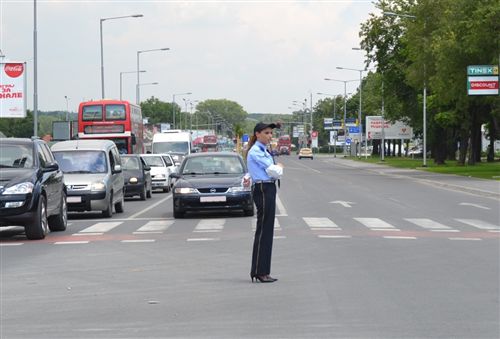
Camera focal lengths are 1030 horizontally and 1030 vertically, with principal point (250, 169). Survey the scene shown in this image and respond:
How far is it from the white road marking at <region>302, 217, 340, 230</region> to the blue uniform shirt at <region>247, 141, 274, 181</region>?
815cm

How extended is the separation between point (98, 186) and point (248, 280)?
1181 centimetres

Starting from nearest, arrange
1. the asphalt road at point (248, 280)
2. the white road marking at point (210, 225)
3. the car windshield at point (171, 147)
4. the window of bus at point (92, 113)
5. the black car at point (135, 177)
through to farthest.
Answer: the asphalt road at point (248, 280), the white road marking at point (210, 225), the black car at point (135, 177), the window of bus at point (92, 113), the car windshield at point (171, 147)

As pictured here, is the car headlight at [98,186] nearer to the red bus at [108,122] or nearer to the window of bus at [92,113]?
the red bus at [108,122]

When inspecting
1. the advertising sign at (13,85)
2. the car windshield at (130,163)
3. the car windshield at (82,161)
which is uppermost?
the advertising sign at (13,85)

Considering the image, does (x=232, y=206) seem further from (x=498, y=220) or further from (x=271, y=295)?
(x=271, y=295)

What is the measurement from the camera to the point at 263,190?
11336 mm

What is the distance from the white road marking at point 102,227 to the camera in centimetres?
1961

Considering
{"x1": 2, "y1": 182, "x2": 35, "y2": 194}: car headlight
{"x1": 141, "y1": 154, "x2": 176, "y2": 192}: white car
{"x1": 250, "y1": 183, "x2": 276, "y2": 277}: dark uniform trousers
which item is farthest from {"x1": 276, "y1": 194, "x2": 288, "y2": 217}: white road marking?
{"x1": 250, "y1": 183, "x2": 276, "y2": 277}: dark uniform trousers

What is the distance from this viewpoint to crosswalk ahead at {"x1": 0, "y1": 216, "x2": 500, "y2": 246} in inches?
701

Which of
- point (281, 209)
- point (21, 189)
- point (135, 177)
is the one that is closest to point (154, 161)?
point (135, 177)

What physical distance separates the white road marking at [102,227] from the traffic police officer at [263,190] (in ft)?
27.7

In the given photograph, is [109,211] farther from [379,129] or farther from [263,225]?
[379,129]

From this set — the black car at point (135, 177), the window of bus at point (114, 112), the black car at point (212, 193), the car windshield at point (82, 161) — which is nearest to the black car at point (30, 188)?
the black car at point (212, 193)

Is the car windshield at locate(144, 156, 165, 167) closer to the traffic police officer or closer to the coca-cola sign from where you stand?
the coca-cola sign
